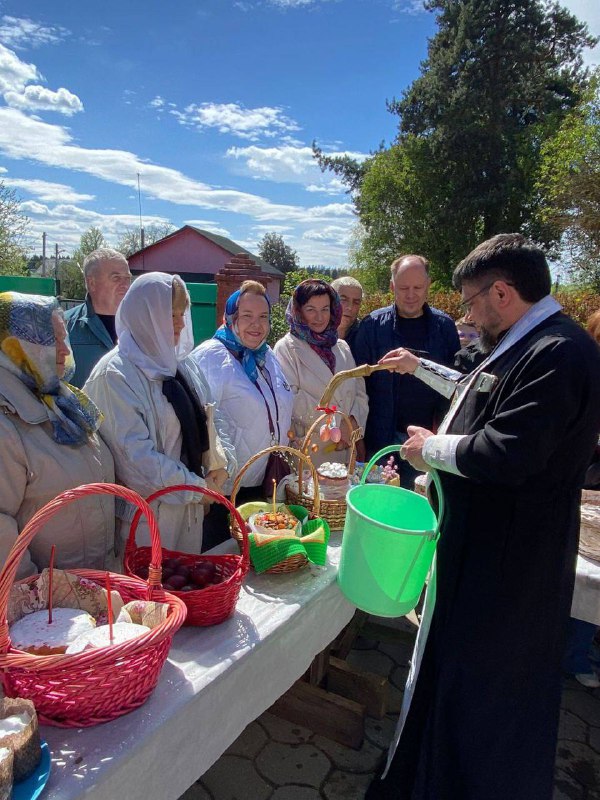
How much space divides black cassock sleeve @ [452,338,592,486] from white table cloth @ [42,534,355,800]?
2.32 feet

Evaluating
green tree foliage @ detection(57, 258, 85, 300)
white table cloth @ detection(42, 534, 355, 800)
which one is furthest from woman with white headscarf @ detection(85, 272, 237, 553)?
green tree foliage @ detection(57, 258, 85, 300)

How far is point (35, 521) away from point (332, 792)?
170 centimetres

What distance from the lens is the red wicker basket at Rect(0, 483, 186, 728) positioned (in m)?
0.94

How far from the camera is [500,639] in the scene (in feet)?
4.91

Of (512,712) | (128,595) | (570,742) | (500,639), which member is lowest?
(570,742)

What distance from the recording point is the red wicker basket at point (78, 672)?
3.08 feet

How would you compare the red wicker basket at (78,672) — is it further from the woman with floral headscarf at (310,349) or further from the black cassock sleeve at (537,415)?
the woman with floral headscarf at (310,349)

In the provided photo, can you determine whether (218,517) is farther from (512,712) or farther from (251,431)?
(512,712)

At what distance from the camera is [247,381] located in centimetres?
240

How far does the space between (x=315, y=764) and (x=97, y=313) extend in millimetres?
2557

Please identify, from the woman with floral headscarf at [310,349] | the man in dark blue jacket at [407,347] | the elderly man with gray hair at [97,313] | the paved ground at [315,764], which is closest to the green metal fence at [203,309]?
the elderly man with gray hair at [97,313]

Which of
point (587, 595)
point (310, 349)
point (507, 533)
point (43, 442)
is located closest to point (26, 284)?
point (310, 349)

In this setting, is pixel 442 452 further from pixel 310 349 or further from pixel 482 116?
pixel 482 116

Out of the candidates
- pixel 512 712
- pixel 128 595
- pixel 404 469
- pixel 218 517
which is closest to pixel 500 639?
pixel 512 712
